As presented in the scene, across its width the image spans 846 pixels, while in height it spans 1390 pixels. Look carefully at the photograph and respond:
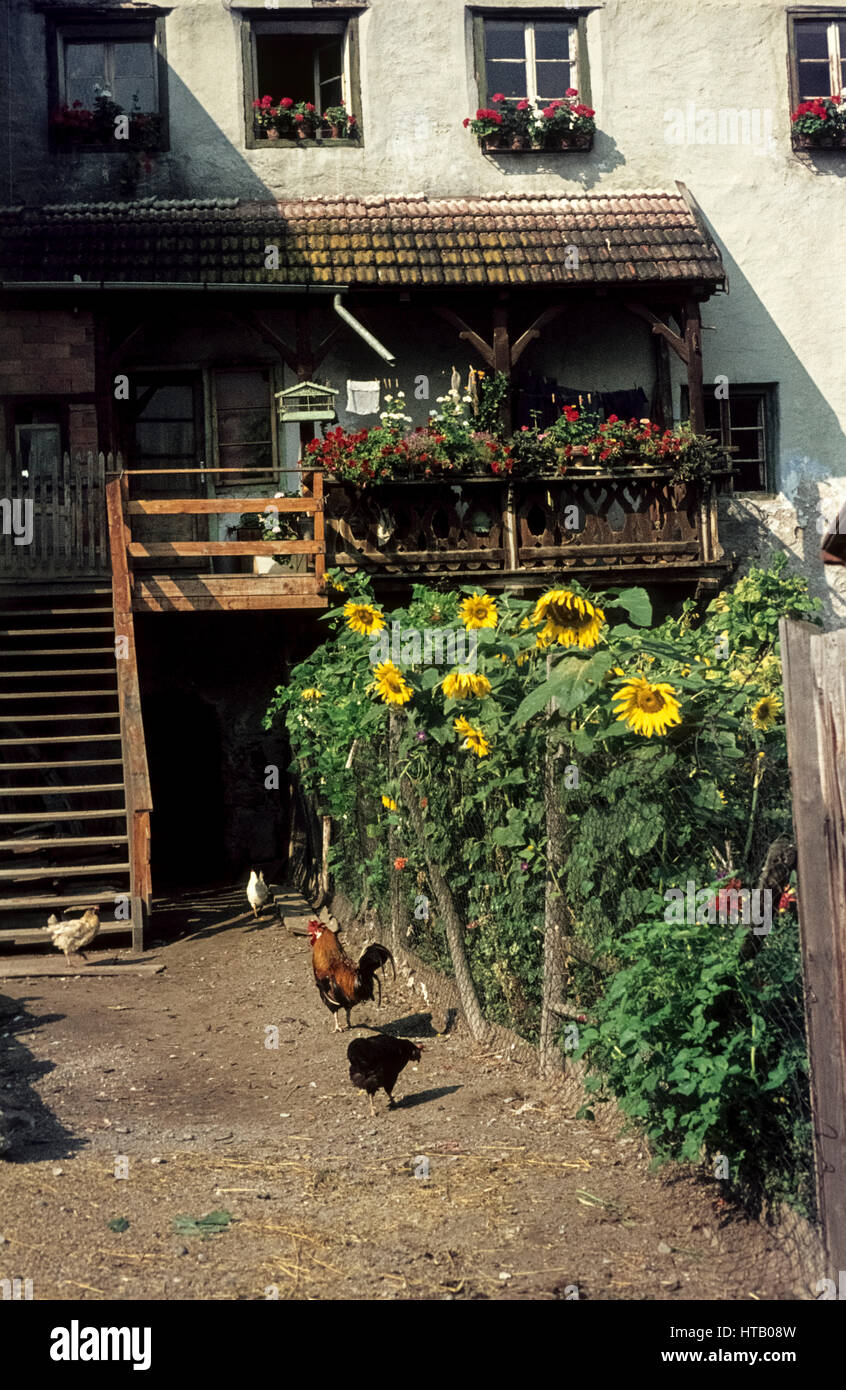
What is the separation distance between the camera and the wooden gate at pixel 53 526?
43.0 feet

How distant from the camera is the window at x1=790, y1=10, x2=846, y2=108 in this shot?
55.1ft

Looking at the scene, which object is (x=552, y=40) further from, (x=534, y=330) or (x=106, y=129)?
(x=106, y=129)

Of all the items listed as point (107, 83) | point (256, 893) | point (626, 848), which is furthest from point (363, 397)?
point (626, 848)

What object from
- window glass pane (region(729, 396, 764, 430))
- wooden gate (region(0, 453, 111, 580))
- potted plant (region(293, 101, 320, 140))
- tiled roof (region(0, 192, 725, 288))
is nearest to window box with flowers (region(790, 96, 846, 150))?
tiled roof (region(0, 192, 725, 288))

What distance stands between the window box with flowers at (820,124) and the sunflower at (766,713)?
13.9 m

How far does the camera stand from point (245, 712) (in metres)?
15.8

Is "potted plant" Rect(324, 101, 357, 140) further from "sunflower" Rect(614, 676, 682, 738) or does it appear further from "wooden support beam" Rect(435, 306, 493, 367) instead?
"sunflower" Rect(614, 676, 682, 738)

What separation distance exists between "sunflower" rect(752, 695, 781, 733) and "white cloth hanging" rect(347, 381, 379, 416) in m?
11.6

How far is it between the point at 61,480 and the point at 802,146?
960 centimetres

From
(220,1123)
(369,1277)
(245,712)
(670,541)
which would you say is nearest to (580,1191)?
(369,1277)

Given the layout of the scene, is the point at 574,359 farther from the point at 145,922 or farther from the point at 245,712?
the point at 145,922

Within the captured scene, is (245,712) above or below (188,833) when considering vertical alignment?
above

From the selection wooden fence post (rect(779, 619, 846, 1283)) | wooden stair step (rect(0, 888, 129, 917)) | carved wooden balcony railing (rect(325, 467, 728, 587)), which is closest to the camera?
wooden fence post (rect(779, 619, 846, 1283))

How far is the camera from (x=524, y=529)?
14.2 metres
